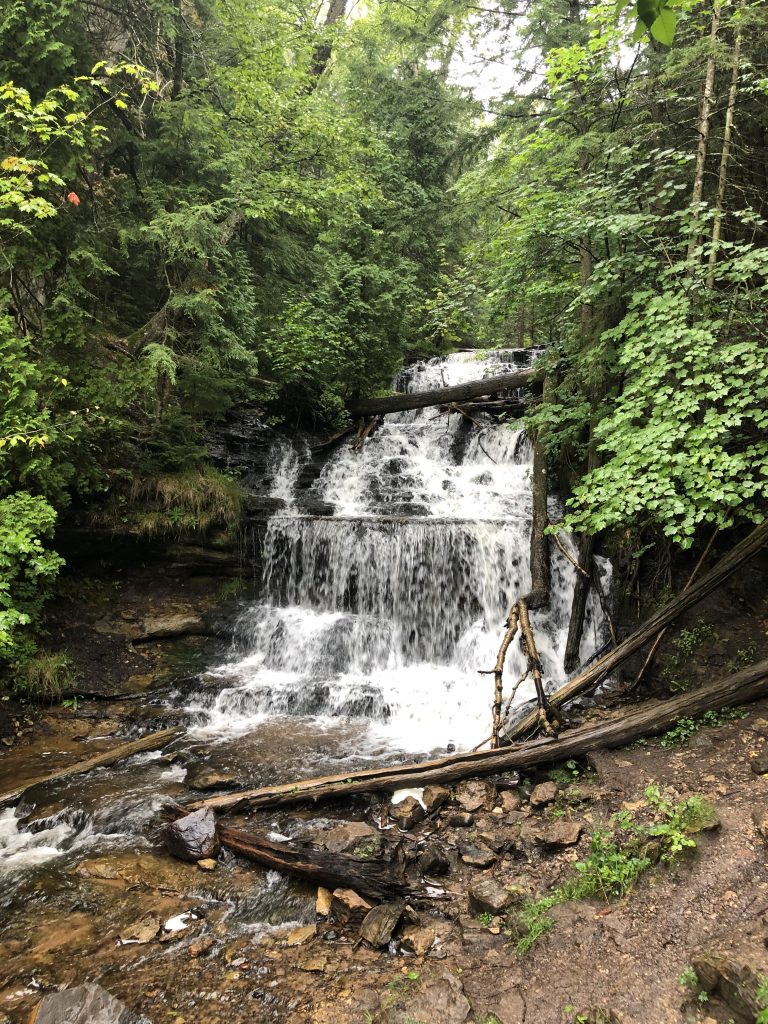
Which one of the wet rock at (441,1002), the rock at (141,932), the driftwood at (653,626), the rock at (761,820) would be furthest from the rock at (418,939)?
the driftwood at (653,626)

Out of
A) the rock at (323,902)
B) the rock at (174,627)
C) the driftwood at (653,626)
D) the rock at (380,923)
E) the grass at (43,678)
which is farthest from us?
the rock at (174,627)

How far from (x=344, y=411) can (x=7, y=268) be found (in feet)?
26.2

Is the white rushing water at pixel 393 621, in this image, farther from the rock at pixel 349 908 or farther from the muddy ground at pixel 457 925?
the rock at pixel 349 908

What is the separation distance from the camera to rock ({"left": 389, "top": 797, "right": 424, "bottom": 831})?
196 inches

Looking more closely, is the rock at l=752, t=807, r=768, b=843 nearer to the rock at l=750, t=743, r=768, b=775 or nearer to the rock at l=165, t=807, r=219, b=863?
the rock at l=750, t=743, r=768, b=775

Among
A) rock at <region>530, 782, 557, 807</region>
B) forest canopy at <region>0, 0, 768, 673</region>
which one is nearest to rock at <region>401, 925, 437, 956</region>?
rock at <region>530, 782, 557, 807</region>

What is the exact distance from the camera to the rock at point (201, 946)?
145 inches

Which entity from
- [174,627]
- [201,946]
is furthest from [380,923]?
[174,627]

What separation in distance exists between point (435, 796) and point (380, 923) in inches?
62.0

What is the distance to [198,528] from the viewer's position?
31.3 feet

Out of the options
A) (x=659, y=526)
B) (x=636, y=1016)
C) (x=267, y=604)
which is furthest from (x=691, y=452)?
(x=267, y=604)

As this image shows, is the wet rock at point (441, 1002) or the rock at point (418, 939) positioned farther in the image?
the rock at point (418, 939)

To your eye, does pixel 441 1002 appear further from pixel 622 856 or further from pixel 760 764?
pixel 760 764

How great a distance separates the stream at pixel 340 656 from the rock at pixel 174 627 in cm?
64
